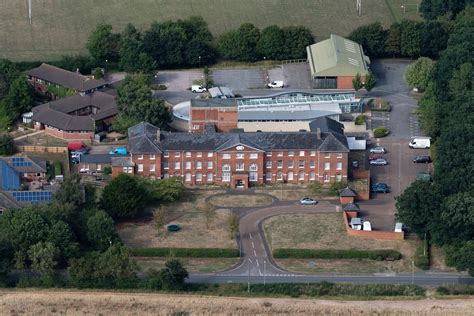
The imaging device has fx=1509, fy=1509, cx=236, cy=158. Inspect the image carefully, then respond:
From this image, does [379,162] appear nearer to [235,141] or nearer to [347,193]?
[347,193]


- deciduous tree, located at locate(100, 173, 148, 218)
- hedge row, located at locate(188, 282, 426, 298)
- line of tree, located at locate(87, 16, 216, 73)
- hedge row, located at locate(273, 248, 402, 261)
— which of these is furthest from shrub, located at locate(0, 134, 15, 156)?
hedge row, located at locate(273, 248, 402, 261)

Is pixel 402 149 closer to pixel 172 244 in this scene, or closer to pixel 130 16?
pixel 172 244

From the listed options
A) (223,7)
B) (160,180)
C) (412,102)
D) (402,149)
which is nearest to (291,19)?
(223,7)

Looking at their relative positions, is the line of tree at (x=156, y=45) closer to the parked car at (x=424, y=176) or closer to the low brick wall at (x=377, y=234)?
the parked car at (x=424, y=176)

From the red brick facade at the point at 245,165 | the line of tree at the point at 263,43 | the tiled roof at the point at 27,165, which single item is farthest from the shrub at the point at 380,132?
the tiled roof at the point at 27,165

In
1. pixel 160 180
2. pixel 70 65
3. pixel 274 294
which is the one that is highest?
pixel 70 65

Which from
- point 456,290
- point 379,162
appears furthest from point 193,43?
point 456,290

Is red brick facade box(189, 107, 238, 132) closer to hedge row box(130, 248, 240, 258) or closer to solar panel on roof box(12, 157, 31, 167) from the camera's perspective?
solar panel on roof box(12, 157, 31, 167)
